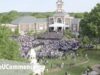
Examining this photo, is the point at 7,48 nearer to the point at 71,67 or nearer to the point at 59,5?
the point at 71,67

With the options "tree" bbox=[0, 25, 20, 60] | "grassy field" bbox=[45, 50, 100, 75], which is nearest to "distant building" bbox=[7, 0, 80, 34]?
"grassy field" bbox=[45, 50, 100, 75]

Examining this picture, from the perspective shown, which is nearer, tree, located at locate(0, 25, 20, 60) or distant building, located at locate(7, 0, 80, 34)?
tree, located at locate(0, 25, 20, 60)

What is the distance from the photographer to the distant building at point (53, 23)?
96.9 metres

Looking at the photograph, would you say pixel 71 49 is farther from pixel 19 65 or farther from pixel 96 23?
pixel 19 65

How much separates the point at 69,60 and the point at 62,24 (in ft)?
179

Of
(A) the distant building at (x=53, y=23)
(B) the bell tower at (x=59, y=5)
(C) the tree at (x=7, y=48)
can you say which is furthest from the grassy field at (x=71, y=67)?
(B) the bell tower at (x=59, y=5)

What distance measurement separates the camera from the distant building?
318ft

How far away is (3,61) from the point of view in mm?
6277

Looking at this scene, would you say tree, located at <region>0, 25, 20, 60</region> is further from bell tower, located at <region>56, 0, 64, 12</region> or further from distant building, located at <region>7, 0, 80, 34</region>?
bell tower, located at <region>56, 0, 64, 12</region>

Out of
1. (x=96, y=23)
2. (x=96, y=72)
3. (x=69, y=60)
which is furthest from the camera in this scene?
(x=96, y=23)

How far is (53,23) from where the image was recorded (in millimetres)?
98938

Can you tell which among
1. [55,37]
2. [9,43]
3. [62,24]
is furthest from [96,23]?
[9,43]

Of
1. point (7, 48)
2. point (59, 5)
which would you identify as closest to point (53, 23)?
point (59, 5)

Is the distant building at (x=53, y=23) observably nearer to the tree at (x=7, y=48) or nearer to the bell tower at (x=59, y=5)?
the bell tower at (x=59, y=5)
